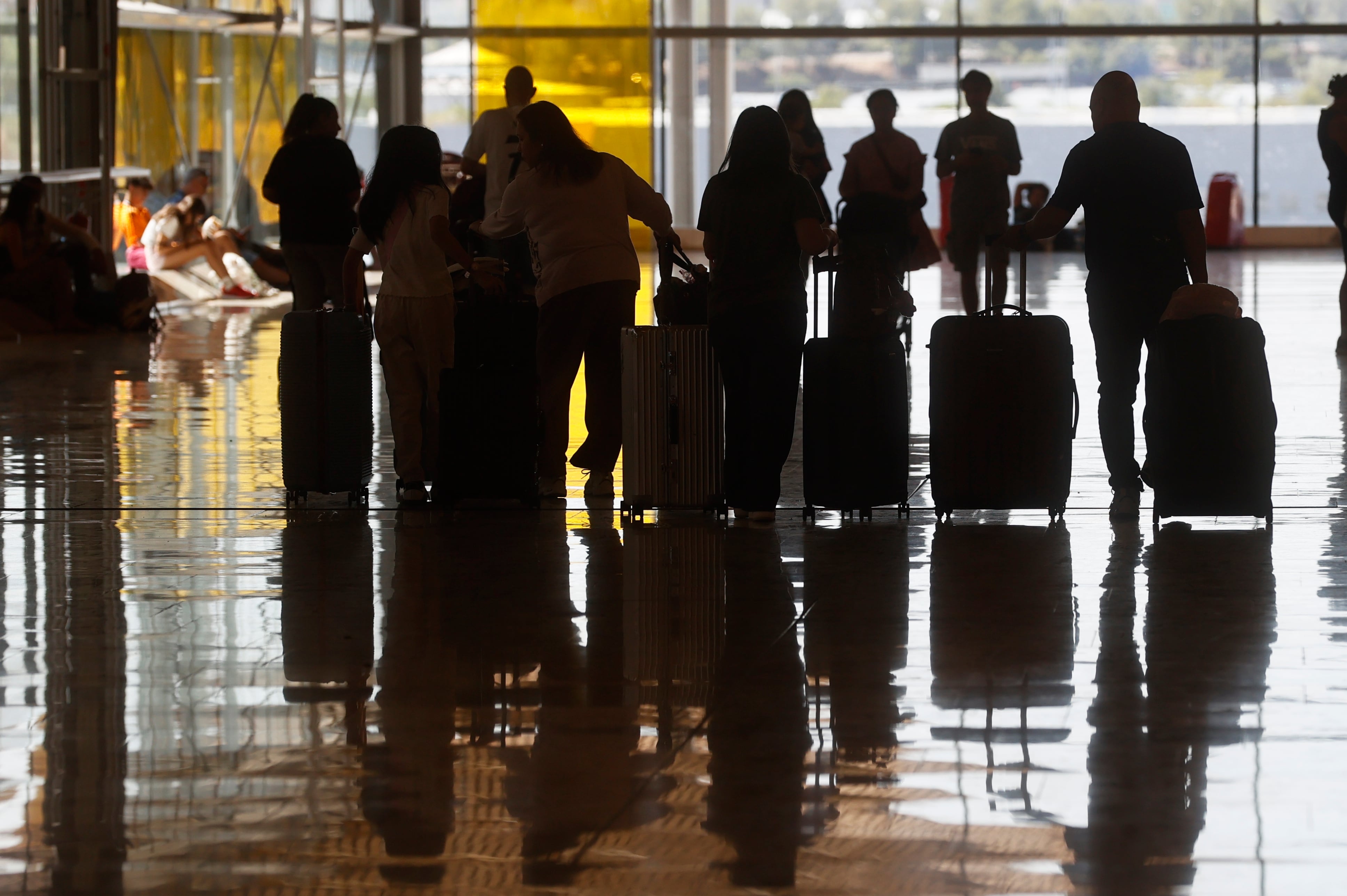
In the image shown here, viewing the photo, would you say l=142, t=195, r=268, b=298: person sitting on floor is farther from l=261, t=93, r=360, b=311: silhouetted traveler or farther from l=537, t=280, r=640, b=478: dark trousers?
l=537, t=280, r=640, b=478: dark trousers

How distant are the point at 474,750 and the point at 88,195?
1400 centimetres

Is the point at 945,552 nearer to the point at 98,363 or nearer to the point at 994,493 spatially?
the point at 994,493

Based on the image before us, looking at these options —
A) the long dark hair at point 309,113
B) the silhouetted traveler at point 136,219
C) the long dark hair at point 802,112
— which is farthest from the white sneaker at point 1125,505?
the silhouetted traveler at point 136,219

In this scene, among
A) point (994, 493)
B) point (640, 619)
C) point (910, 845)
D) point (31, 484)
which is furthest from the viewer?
point (31, 484)

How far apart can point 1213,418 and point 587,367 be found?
2.28 m

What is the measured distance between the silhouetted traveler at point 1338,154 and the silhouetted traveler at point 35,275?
30.3 ft

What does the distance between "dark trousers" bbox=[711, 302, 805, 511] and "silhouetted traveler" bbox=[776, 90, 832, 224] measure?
4.86 metres

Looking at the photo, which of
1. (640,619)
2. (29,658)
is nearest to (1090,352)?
(640,619)

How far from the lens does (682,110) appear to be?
29375 millimetres

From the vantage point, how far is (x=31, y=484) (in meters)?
7.37

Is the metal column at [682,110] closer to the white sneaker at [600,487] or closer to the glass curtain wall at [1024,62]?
the glass curtain wall at [1024,62]

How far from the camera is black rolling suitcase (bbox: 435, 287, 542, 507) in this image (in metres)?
6.66

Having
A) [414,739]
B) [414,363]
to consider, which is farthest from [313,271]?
[414,739]

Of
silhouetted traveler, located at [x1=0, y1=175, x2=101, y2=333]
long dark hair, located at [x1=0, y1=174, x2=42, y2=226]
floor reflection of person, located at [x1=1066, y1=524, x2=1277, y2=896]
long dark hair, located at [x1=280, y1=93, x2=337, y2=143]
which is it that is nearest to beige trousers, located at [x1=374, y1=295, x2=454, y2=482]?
long dark hair, located at [x1=280, y1=93, x2=337, y2=143]
